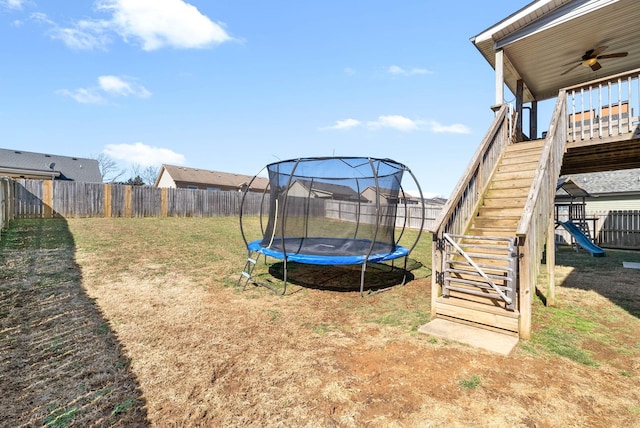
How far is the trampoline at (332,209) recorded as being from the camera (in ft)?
19.6

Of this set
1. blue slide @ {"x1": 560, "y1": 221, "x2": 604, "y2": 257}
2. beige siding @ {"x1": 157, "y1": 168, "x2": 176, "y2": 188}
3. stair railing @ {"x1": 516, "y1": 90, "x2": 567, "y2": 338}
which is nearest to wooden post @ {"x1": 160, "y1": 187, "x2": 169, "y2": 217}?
beige siding @ {"x1": 157, "y1": 168, "x2": 176, "y2": 188}

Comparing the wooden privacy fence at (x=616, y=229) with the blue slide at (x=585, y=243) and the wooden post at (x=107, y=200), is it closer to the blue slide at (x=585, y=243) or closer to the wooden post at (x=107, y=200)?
the blue slide at (x=585, y=243)

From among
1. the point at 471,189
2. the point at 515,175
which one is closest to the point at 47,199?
the point at 471,189

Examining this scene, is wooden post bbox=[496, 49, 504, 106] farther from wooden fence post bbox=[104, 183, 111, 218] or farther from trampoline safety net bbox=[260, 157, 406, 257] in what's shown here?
wooden fence post bbox=[104, 183, 111, 218]

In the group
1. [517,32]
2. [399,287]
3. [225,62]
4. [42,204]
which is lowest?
[399,287]

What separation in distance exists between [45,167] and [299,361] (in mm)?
27513

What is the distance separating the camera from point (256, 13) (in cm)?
826

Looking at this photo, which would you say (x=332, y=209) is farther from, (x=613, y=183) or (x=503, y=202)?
(x=613, y=183)

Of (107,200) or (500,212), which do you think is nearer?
(500,212)

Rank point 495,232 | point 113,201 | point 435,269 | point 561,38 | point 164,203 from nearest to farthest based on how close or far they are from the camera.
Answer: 1. point 435,269
2. point 495,232
3. point 561,38
4. point 113,201
5. point 164,203

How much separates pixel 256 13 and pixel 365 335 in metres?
8.69

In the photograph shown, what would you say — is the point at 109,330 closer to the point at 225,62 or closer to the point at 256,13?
the point at 256,13

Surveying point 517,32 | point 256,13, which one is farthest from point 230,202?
point 517,32

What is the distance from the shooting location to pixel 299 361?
288 centimetres
